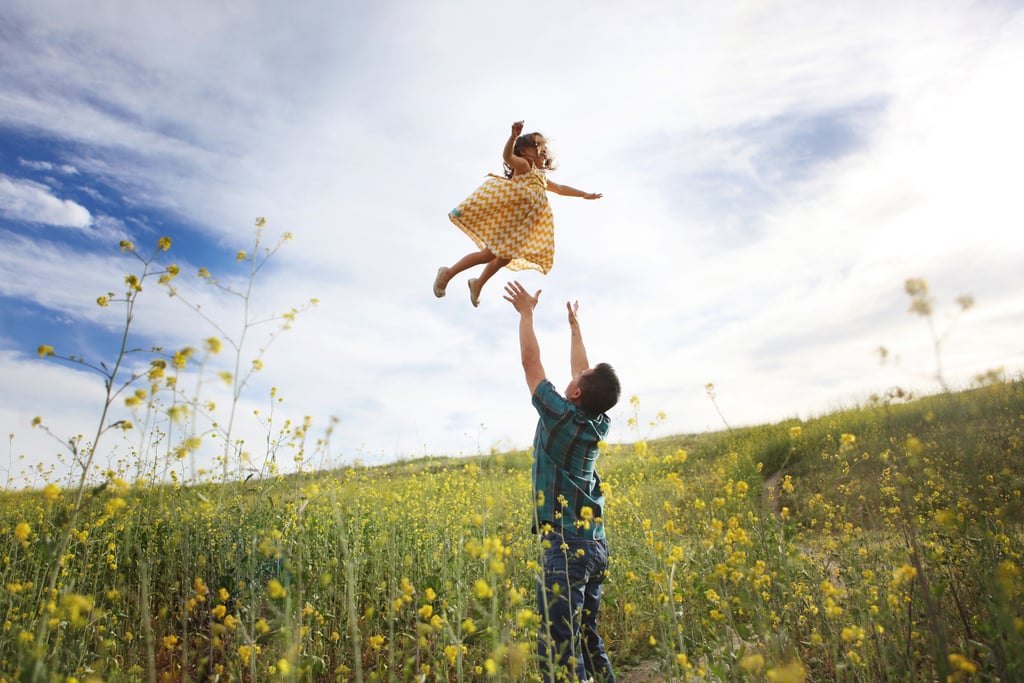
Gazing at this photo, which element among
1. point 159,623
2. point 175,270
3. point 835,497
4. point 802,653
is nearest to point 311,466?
point 159,623

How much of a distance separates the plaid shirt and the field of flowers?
27 cm

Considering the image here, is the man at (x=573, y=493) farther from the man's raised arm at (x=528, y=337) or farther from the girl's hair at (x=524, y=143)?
the girl's hair at (x=524, y=143)

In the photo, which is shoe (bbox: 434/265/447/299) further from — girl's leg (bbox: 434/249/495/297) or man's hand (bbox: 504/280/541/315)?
man's hand (bbox: 504/280/541/315)

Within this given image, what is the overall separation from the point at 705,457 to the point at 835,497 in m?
3.94

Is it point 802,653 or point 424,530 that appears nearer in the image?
point 802,653

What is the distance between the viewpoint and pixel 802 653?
3.36 metres

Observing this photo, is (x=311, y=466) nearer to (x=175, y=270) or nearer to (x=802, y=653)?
(x=175, y=270)

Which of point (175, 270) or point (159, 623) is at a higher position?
point (175, 270)

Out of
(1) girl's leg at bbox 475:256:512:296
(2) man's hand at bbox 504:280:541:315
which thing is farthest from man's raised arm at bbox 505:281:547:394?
(1) girl's leg at bbox 475:256:512:296

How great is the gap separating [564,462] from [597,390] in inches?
15.3

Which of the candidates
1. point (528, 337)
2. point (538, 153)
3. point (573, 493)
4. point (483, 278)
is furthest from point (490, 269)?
point (573, 493)

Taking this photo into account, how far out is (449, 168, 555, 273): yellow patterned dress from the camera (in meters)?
4.36

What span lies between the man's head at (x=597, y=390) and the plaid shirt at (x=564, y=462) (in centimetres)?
6

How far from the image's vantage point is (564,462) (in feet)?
9.52
